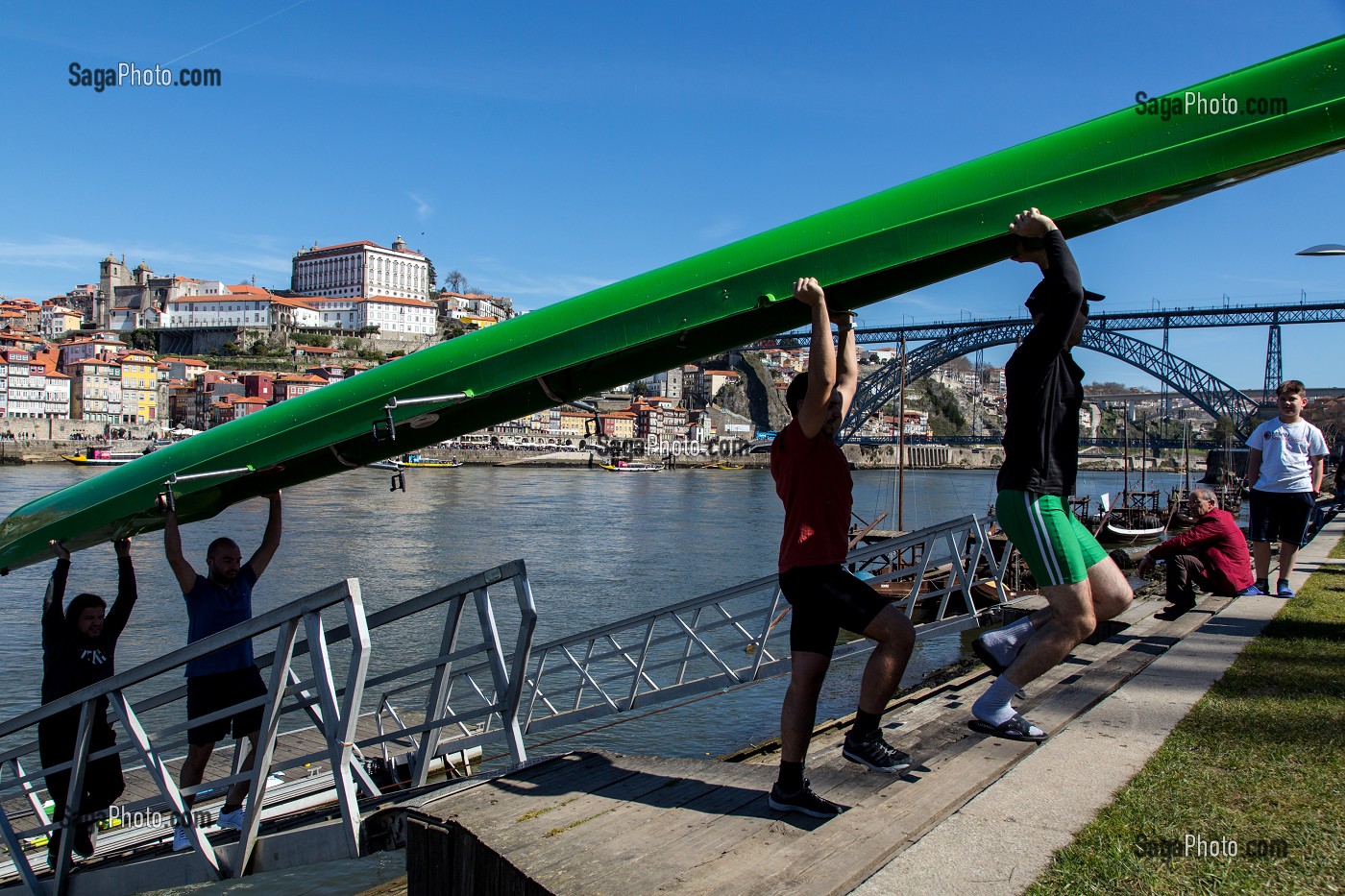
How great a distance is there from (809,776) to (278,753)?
6253 mm

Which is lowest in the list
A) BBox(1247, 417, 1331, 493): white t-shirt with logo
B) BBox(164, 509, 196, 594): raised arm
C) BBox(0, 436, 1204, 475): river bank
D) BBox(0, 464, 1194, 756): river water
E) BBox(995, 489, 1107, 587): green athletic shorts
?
BBox(0, 464, 1194, 756): river water

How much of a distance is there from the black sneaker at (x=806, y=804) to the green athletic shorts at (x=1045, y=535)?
110 centimetres

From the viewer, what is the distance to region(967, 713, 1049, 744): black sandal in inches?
163

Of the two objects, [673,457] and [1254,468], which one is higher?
[1254,468]

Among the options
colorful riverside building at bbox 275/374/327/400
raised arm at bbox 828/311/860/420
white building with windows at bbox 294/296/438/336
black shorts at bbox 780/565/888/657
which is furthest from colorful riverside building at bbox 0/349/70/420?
black shorts at bbox 780/565/888/657

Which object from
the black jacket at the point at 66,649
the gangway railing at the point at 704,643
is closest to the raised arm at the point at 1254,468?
the gangway railing at the point at 704,643

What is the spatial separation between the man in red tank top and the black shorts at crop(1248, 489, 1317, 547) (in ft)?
19.7

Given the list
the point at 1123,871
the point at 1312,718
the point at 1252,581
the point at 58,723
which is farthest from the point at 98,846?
the point at 1252,581

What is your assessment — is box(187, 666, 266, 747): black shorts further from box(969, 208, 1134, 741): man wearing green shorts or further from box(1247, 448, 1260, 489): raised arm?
box(1247, 448, 1260, 489): raised arm

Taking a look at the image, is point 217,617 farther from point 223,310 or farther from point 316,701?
point 223,310

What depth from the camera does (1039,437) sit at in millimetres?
3629

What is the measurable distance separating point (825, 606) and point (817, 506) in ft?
1.11

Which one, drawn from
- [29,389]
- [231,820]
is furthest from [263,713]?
[29,389]

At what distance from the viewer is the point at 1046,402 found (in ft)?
12.0
